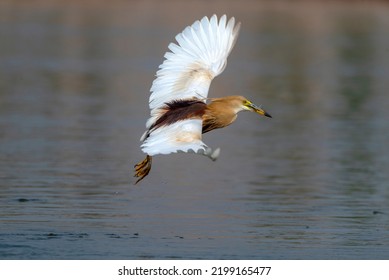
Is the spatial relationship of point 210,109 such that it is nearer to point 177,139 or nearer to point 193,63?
point 193,63

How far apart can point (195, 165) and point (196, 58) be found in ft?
12.6

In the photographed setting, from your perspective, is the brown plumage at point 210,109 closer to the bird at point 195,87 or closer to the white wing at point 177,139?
the bird at point 195,87

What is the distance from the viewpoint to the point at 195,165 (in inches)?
564

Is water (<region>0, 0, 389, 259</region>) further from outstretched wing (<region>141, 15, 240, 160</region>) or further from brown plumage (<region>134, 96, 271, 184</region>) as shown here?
outstretched wing (<region>141, 15, 240, 160</region>)

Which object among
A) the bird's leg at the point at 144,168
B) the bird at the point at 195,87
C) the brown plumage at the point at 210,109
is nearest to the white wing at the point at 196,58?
the bird at the point at 195,87

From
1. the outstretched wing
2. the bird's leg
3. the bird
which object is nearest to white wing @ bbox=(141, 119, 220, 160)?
the bird

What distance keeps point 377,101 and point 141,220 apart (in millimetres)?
11219

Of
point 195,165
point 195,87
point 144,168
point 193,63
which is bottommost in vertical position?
point 144,168

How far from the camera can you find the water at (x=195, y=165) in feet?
33.3

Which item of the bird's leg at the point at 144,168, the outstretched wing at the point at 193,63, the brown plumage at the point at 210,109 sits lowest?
the bird's leg at the point at 144,168

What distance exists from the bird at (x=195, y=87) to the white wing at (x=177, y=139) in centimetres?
4

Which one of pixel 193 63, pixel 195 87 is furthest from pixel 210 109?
pixel 193 63

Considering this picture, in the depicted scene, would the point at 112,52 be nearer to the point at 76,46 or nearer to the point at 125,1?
the point at 76,46

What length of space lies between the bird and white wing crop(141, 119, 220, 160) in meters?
0.04
